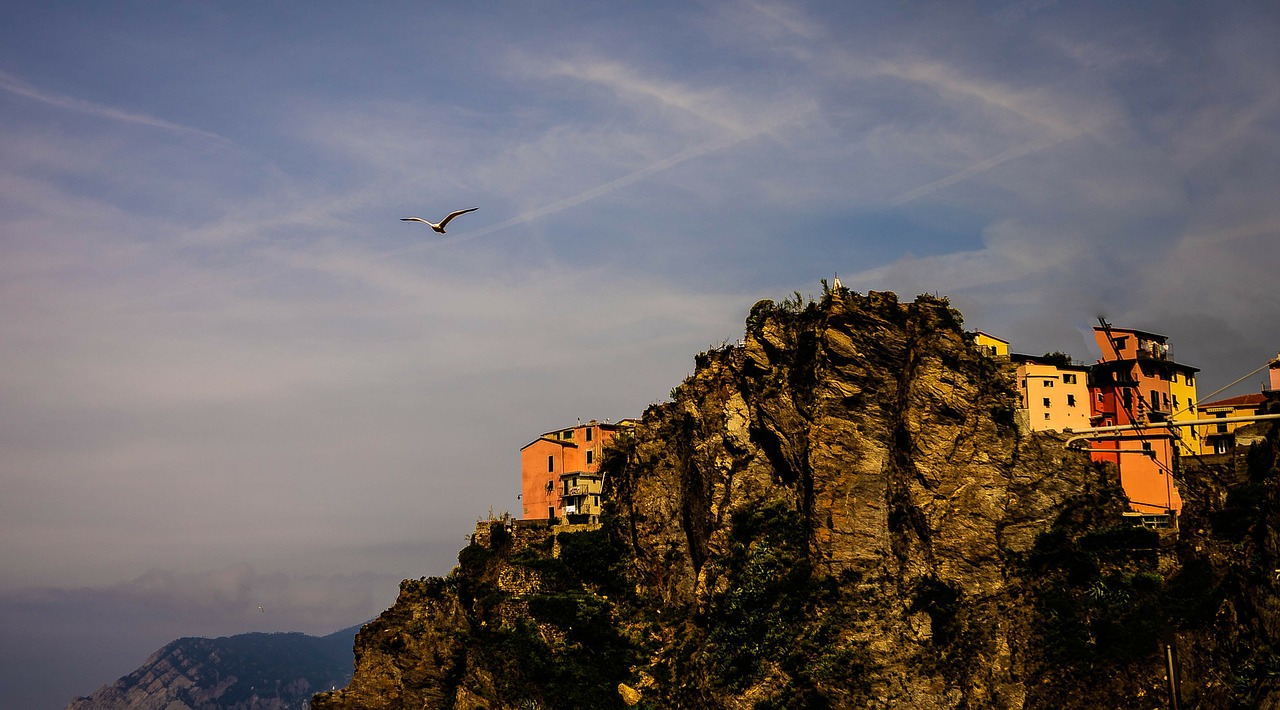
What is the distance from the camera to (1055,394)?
292ft

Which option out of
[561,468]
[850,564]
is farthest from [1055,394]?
[561,468]

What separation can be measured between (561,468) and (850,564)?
104 ft

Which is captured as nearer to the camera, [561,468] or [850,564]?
[850,564]

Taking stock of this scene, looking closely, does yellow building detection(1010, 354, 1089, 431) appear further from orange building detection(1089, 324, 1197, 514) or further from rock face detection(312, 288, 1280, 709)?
rock face detection(312, 288, 1280, 709)

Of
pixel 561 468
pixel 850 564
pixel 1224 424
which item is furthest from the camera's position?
pixel 561 468

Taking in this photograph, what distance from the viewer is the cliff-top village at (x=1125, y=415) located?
80375 millimetres

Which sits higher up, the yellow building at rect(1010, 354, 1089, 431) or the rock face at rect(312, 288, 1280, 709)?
the yellow building at rect(1010, 354, 1089, 431)

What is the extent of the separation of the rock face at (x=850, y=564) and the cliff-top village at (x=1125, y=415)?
4.04 metres

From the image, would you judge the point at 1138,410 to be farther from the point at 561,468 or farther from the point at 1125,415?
the point at 561,468

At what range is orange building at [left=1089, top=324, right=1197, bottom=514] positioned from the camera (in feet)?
265

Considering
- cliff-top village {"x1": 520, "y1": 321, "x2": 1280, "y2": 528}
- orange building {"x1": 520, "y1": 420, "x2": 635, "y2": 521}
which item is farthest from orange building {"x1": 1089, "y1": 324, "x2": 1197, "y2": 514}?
orange building {"x1": 520, "y1": 420, "x2": 635, "y2": 521}

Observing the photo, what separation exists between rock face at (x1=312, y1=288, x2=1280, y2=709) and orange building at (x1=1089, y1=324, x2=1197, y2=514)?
5.12 meters

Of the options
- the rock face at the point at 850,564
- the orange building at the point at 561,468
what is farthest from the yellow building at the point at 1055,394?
the orange building at the point at 561,468

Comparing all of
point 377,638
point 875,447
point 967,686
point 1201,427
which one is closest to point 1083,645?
point 967,686
